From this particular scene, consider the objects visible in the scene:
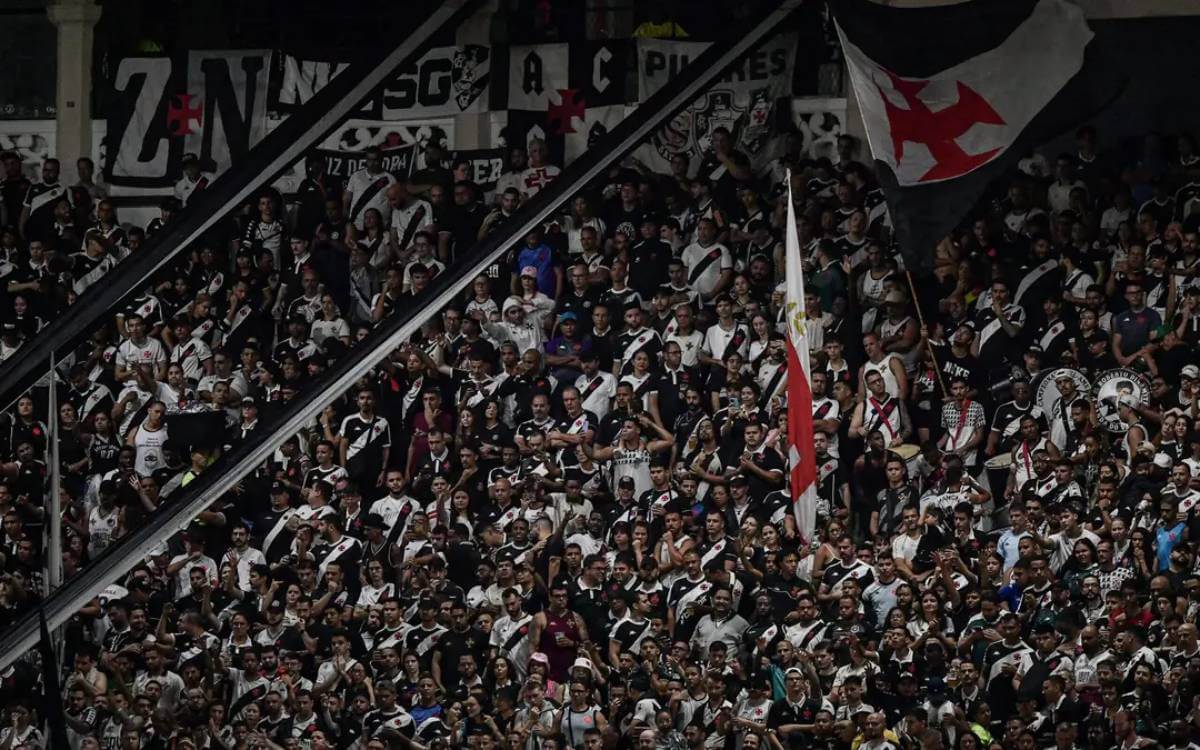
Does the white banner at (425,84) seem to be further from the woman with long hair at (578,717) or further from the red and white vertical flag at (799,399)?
the red and white vertical flag at (799,399)

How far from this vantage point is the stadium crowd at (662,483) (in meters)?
13.8

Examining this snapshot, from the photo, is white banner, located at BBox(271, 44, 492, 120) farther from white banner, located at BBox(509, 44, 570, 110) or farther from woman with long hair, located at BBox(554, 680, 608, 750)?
woman with long hair, located at BBox(554, 680, 608, 750)

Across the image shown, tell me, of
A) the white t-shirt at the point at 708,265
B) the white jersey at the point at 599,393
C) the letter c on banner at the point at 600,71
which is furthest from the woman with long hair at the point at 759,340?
the letter c on banner at the point at 600,71

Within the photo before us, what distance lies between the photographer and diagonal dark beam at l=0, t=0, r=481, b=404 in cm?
265

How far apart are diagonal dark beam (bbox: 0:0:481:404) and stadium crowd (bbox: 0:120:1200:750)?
1004cm

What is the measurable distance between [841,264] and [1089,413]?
2884mm

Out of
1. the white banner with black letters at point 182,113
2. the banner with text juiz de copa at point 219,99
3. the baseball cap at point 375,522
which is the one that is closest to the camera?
the baseball cap at point 375,522

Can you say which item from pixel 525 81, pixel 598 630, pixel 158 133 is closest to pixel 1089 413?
pixel 598 630

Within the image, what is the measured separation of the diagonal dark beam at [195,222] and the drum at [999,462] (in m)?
12.9

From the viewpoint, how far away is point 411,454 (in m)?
17.0

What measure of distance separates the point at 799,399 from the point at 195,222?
862cm

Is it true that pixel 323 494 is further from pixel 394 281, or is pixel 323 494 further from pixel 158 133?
pixel 158 133

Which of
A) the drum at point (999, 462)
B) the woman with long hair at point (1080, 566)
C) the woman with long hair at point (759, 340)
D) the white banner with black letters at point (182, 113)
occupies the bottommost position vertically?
the woman with long hair at point (1080, 566)

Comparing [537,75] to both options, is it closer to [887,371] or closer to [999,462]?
[887,371]
